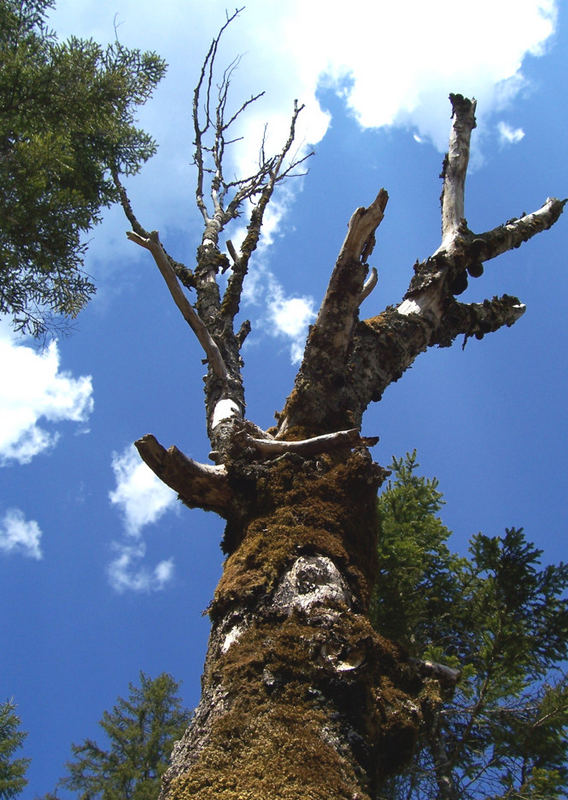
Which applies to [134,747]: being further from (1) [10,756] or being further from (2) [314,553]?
(2) [314,553]

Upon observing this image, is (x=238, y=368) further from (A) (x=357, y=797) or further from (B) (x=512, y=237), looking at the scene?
(A) (x=357, y=797)

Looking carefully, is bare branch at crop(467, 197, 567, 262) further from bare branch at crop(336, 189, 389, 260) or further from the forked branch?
bare branch at crop(336, 189, 389, 260)

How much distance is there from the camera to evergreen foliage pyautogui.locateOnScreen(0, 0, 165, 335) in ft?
20.3

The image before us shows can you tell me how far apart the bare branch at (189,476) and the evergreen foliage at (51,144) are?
4.23 metres

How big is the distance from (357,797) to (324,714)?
Result: 292 mm

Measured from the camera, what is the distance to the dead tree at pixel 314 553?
75.0 inches

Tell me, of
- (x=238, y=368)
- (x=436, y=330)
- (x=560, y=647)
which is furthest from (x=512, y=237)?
(x=560, y=647)

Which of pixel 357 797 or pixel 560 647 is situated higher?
pixel 560 647

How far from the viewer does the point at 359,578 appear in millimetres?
2828

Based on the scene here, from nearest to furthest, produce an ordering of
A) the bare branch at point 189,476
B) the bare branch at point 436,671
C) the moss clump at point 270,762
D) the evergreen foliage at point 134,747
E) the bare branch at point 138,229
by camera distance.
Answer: the moss clump at point 270,762 < the bare branch at point 436,671 < the bare branch at point 189,476 < the bare branch at point 138,229 < the evergreen foliage at point 134,747

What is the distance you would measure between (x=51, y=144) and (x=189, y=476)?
4.70 metres

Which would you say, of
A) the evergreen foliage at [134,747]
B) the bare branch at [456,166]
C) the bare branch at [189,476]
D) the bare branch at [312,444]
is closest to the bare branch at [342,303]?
the bare branch at [312,444]

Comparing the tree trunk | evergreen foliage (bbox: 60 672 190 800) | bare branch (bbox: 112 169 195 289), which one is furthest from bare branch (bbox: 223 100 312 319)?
evergreen foliage (bbox: 60 672 190 800)

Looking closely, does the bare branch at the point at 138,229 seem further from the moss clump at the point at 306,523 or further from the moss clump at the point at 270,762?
the moss clump at the point at 270,762
